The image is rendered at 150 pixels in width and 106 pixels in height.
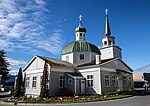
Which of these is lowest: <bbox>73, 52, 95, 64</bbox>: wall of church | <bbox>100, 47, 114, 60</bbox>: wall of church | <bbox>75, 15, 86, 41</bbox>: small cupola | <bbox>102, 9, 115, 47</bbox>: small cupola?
<bbox>73, 52, 95, 64</bbox>: wall of church

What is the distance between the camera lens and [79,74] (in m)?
28.6

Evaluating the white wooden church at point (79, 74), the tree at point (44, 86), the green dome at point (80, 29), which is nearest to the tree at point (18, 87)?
the white wooden church at point (79, 74)

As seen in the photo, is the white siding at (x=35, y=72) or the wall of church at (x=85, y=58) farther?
the wall of church at (x=85, y=58)

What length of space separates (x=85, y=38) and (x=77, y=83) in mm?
15176

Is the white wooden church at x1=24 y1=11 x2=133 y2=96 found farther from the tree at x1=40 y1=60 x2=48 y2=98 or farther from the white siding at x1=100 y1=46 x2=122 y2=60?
the white siding at x1=100 y1=46 x2=122 y2=60

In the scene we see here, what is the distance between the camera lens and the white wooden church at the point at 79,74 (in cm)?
2600

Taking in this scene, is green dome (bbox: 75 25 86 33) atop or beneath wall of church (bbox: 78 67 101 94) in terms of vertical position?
atop

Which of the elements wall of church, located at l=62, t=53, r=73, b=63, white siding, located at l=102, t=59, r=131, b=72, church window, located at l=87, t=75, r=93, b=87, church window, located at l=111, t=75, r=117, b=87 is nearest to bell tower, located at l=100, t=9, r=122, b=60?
white siding, located at l=102, t=59, r=131, b=72

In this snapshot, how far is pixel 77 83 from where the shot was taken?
86.7ft

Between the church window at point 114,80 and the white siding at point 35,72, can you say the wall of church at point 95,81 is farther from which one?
the white siding at point 35,72

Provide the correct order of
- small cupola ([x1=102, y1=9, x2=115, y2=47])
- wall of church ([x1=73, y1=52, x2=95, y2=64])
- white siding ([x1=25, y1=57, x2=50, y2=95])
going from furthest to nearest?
1. small cupola ([x1=102, y1=9, x2=115, y2=47])
2. wall of church ([x1=73, y1=52, x2=95, y2=64])
3. white siding ([x1=25, y1=57, x2=50, y2=95])

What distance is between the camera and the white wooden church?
26000mm

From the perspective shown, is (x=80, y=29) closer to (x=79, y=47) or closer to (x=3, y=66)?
(x=79, y=47)

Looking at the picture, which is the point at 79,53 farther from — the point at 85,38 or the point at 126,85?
the point at 126,85
